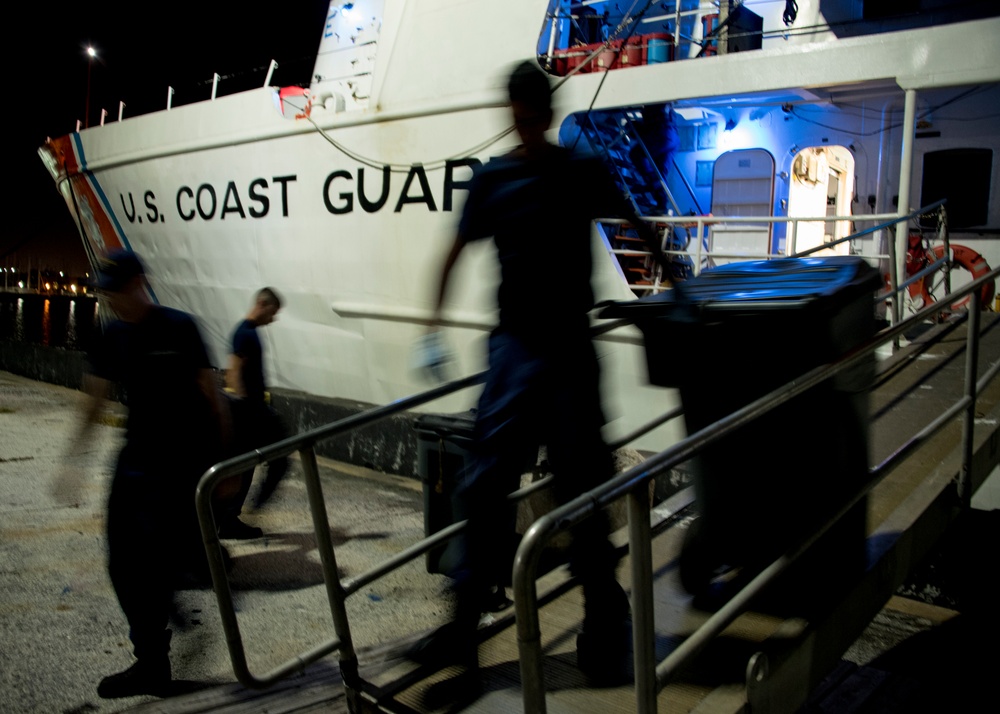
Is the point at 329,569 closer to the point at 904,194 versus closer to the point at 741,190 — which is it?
the point at 904,194

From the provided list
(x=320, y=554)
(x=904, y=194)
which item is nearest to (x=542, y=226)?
(x=320, y=554)

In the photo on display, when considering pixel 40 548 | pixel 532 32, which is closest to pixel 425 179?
pixel 532 32

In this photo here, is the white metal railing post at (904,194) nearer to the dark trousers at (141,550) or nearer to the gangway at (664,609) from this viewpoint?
the gangway at (664,609)

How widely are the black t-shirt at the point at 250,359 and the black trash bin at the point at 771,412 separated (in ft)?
9.34

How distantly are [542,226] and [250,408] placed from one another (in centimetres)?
290

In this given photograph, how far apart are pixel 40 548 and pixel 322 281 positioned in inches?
152

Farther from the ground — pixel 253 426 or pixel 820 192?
pixel 820 192

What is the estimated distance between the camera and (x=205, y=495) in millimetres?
2109

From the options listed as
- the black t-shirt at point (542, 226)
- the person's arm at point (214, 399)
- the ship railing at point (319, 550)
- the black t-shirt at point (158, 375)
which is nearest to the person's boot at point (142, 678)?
the black t-shirt at point (158, 375)

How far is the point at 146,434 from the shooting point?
302 cm

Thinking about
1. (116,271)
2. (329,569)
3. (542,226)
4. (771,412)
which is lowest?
(329,569)

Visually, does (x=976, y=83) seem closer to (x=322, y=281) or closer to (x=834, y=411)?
(x=834, y=411)

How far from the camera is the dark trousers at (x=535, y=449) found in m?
2.04

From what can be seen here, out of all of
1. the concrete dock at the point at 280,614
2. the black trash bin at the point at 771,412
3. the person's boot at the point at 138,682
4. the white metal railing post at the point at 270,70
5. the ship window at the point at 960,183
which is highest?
the white metal railing post at the point at 270,70
